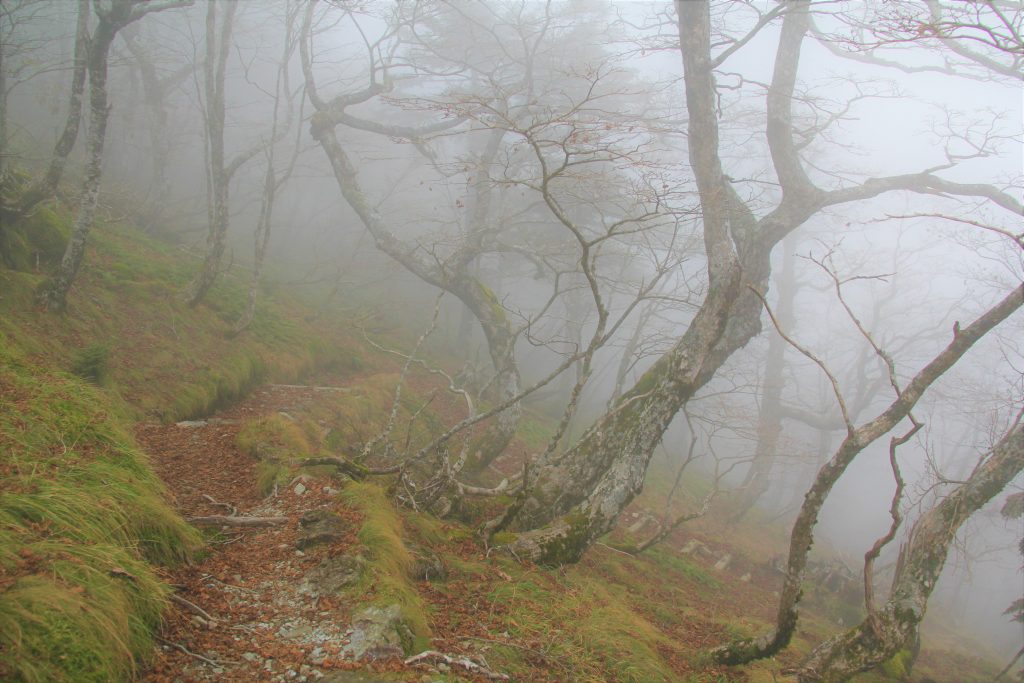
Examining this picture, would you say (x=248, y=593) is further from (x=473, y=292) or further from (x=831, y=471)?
(x=473, y=292)

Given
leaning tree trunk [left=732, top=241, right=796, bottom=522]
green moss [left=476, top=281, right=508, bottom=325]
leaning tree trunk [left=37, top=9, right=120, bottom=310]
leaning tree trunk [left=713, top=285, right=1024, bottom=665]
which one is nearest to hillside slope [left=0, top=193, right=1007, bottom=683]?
leaning tree trunk [left=37, top=9, right=120, bottom=310]

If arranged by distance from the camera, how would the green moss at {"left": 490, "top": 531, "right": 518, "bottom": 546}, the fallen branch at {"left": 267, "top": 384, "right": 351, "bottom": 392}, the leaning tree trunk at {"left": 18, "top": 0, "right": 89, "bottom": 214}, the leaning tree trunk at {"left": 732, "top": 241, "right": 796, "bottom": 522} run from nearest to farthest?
the green moss at {"left": 490, "top": 531, "right": 518, "bottom": 546} < the leaning tree trunk at {"left": 18, "top": 0, "right": 89, "bottom": 214} < the fallen branch at {"left": 267, "top": 384, "right": 351, "bottom": 392} < the leaning tree trunk at {"left": 732, "top": 241, "right": 796, "bottom": 522}

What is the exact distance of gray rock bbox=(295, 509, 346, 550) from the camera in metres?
4.02

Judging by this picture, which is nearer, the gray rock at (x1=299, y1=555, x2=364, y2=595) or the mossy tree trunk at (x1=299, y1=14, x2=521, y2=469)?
the gray rock at (x1=299, y1=555, x2=364, y2=595)

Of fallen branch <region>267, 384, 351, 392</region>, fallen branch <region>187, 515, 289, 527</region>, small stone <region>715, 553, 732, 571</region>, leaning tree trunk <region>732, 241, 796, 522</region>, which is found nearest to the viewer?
fallen branch <region>187, 515, 289, 527</region>

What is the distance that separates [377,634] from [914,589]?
4507 millimetres

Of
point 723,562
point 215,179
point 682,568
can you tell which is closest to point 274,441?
point 215,179

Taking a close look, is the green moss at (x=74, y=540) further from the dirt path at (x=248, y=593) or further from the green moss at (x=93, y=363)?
the green moss at (x=93, y=363)

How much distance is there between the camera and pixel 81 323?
278 inches

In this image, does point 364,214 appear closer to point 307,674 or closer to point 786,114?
point 786,114

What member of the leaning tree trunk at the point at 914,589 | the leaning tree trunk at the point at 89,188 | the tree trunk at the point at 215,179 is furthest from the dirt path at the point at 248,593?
the tree trunk at the point at 215,179

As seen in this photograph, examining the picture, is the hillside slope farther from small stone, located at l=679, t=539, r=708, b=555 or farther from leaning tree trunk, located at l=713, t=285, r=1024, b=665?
small stone, located at l=679, t=539, r=708, b=555

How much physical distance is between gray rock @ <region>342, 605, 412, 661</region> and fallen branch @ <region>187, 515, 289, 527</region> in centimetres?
135

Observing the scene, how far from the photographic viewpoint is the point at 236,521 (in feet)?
13.6
